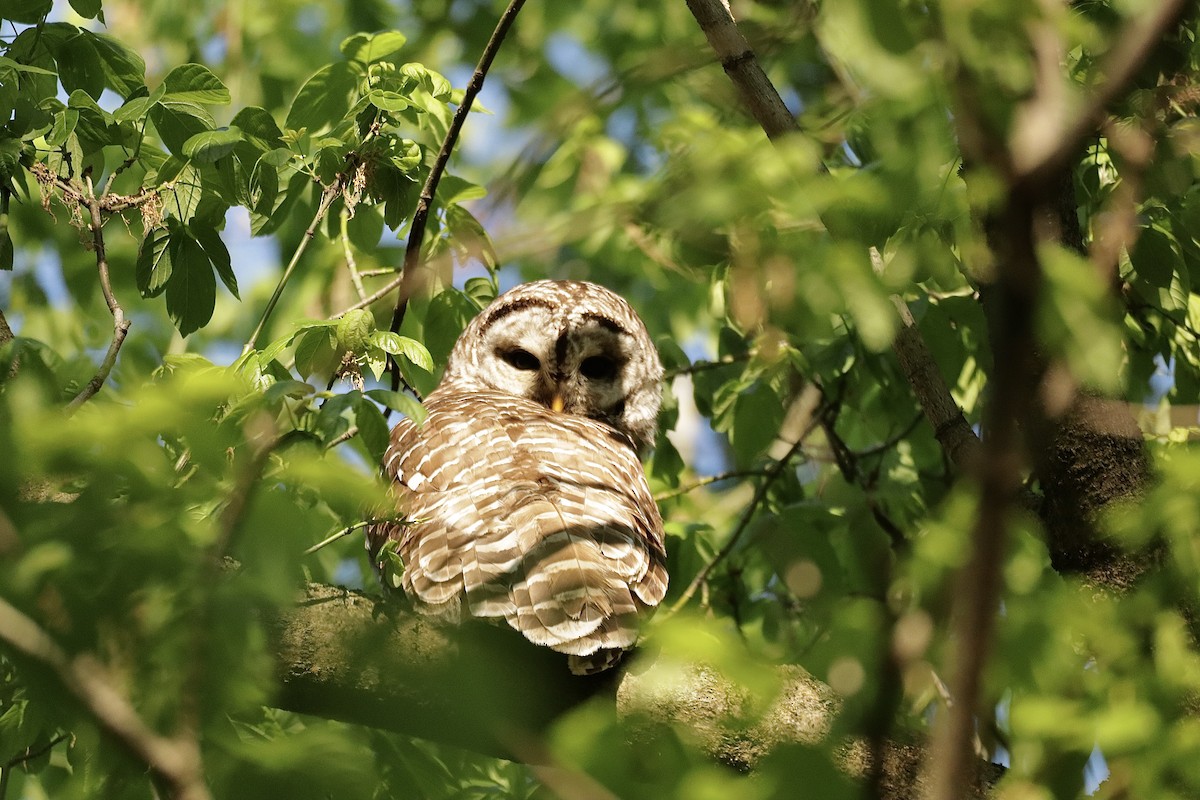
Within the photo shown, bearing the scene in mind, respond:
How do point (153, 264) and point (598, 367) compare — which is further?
point (598, 367)

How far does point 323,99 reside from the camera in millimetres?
3678

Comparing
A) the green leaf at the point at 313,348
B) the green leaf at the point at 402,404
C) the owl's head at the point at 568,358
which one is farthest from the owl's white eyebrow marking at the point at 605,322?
the green leaf at the point at 402,404

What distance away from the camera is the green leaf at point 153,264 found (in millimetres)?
3115

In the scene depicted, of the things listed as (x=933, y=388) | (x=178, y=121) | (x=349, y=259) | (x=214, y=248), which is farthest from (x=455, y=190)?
(x=933, y=388)

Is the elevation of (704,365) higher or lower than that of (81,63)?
lower

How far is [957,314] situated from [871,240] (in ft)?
6.44

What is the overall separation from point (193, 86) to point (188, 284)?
517 millimetres

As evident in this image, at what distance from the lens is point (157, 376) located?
3062 mm

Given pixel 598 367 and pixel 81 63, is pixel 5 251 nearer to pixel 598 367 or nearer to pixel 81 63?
pixel 81 63

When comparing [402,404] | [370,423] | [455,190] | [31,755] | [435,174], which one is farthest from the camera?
[455,190]

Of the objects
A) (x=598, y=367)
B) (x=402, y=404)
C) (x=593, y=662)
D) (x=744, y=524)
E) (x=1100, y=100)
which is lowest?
(x=744, y=524)

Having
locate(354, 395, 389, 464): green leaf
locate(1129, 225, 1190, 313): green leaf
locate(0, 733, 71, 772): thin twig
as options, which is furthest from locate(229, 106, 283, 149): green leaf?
locate(1129, 225, 1190, 313): green leaf

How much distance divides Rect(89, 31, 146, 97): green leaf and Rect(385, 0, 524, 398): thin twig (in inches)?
33.6

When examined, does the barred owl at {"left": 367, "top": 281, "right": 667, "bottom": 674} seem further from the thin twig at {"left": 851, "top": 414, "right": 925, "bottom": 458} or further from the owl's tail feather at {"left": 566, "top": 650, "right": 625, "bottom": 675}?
the thin twig at {"left": 851, "top": 414, "right": 925, "bottom": 458}
